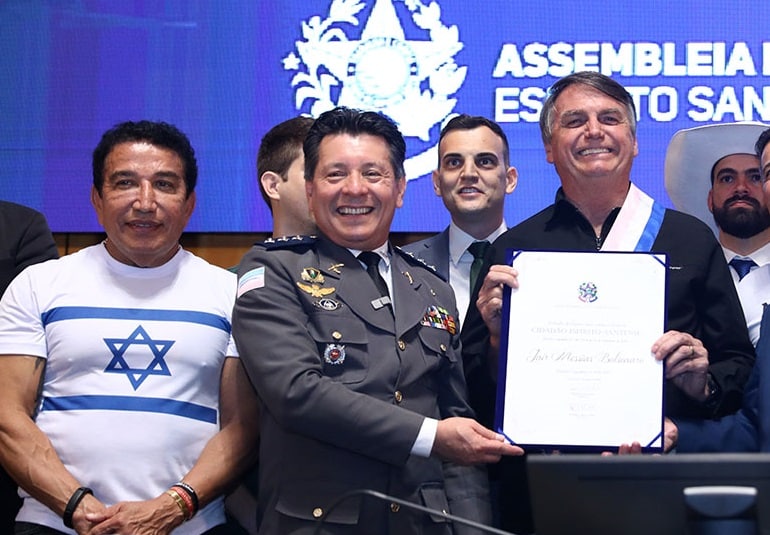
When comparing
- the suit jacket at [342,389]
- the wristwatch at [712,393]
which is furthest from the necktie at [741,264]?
the suit jacket at [342,389]

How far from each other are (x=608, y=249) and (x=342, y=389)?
2.72ft

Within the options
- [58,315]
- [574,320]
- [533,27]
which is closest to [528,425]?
[574,320]

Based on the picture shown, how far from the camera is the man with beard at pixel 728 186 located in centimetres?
351

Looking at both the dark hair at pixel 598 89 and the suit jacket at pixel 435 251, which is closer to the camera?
the dark hair at pixel 598 89

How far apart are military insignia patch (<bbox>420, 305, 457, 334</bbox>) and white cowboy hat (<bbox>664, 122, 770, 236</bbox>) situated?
149 cm

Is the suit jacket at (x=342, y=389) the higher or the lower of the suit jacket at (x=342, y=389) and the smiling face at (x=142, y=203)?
the lower

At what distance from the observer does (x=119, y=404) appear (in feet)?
8.09

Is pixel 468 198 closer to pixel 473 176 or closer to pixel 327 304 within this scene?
pixel 473 176

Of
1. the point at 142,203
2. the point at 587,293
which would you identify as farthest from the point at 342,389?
the point at 142,203

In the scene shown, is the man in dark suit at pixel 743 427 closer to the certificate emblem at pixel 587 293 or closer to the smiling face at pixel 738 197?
the certificate emblem at pixel 587 293

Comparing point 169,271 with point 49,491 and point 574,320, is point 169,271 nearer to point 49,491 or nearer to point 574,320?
point 49,491

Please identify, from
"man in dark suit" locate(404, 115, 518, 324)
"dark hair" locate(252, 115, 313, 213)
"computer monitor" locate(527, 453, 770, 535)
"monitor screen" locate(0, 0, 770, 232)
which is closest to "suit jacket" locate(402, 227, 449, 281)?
"man in dark suit" locate(404, 115, 518, 324)

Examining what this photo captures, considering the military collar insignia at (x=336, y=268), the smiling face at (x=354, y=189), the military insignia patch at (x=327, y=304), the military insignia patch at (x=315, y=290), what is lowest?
the military insignia patch at (x=327, y=304)

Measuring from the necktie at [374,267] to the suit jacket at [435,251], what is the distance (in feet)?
3.16
